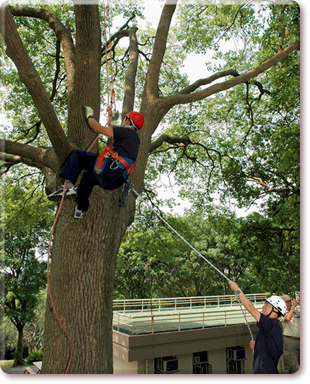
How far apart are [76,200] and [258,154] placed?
7865 mm

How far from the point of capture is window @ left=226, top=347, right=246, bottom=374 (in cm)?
980

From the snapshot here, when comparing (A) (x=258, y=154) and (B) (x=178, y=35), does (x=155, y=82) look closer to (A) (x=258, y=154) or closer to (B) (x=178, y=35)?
(B) (x=178, y=35)

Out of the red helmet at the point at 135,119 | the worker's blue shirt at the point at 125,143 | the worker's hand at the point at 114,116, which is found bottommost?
the worker's blue shirt at the point at 125,143

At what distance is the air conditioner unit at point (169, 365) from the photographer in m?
8.16

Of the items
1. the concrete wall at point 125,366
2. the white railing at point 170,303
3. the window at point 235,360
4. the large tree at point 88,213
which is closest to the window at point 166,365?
the concrete wall at point 125,366

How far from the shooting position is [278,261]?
9.08 metres

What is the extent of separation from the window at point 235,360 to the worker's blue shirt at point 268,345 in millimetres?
7786

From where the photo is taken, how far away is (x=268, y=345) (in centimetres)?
300

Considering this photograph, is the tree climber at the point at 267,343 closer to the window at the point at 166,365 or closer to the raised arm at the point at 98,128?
the raised arm at the point at 98,128

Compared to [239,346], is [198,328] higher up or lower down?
higher up

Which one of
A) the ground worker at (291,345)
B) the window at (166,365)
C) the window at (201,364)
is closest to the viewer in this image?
the ground worker at (291,345)

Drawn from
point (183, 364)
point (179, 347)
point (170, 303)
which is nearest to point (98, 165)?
point (179, 347)

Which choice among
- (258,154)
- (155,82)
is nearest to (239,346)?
(258,154)

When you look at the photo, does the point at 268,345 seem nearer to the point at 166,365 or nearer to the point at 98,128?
the point at 98,128
